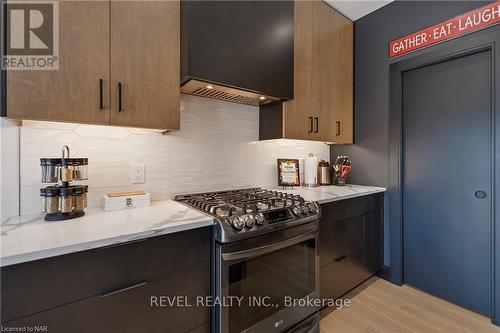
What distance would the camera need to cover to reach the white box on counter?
1327 mm

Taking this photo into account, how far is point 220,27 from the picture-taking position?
4.90 ft

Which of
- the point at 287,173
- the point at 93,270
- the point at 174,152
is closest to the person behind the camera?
the point at 93,270

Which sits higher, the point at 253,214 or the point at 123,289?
the point at 253,214

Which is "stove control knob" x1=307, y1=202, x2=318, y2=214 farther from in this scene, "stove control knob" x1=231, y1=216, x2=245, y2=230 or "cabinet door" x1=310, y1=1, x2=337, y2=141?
"cabinet door" x1=310, y1=1, x2=337, y2=141

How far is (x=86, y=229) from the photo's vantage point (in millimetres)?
993

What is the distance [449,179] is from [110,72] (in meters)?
2.63

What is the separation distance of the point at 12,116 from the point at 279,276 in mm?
1515

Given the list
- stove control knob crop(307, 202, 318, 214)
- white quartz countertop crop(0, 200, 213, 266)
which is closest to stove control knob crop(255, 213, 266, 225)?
white quartz countertop crop(0, 200, 213, 266)

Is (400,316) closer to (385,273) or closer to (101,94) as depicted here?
(385,273)

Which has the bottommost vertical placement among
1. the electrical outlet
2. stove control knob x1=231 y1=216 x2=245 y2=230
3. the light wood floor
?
the light wood floor

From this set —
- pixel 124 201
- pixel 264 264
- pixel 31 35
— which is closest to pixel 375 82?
pixel 264 264

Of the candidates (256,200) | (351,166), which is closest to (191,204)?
(256,200)

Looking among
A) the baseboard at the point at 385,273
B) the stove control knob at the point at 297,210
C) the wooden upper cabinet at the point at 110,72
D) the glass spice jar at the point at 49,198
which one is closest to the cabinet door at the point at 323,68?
the stove control knob at the point at 297,210

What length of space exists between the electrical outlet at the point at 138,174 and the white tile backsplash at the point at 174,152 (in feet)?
0.07
